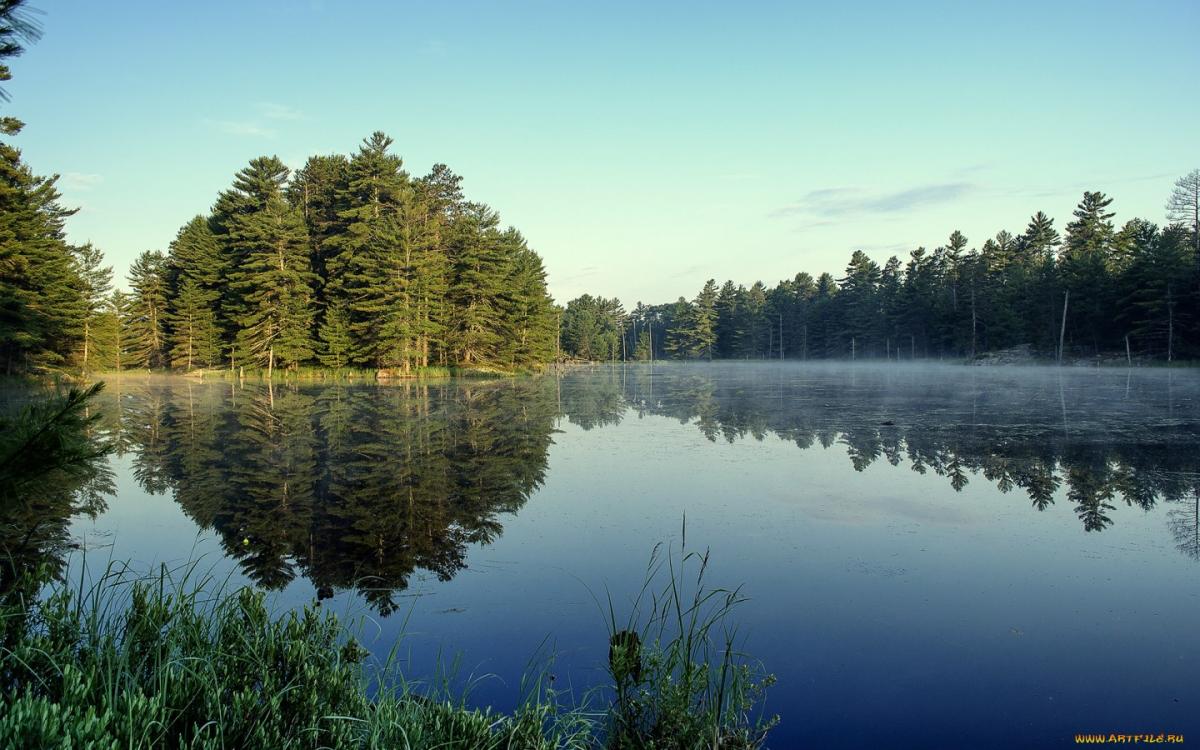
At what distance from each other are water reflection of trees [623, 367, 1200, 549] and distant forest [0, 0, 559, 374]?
1831 centimetres

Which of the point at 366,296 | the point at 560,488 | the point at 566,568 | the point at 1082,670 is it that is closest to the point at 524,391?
the point at 366,296

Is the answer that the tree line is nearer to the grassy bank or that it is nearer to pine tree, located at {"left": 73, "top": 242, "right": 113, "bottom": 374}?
pine tree, located at {"left": 73, "top": 242, "right": 113, "bottom": 374}

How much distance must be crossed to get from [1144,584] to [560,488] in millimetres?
6742

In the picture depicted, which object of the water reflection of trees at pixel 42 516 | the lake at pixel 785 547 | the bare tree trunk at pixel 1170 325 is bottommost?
the lake at pixel 785 547

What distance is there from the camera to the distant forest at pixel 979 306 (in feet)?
149

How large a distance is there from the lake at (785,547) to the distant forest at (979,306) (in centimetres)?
3981

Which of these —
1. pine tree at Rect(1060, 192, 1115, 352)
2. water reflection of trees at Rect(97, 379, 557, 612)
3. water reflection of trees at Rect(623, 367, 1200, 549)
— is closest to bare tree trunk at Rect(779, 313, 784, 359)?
pine tree at Rect(1060, 192, 1115, 352)

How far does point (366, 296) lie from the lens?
3844 centimetres

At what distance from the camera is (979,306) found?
65000 mm

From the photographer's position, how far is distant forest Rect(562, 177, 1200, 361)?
1784 inches

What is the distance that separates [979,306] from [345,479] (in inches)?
2724

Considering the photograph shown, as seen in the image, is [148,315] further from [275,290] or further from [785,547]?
[785,547]

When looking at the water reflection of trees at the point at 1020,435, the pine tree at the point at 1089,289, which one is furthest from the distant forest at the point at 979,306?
the water reflection of trees at the point at 1020,435

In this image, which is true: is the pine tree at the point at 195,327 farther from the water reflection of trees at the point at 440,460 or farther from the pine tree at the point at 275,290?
the water reflection of trees at the point at 440,460
